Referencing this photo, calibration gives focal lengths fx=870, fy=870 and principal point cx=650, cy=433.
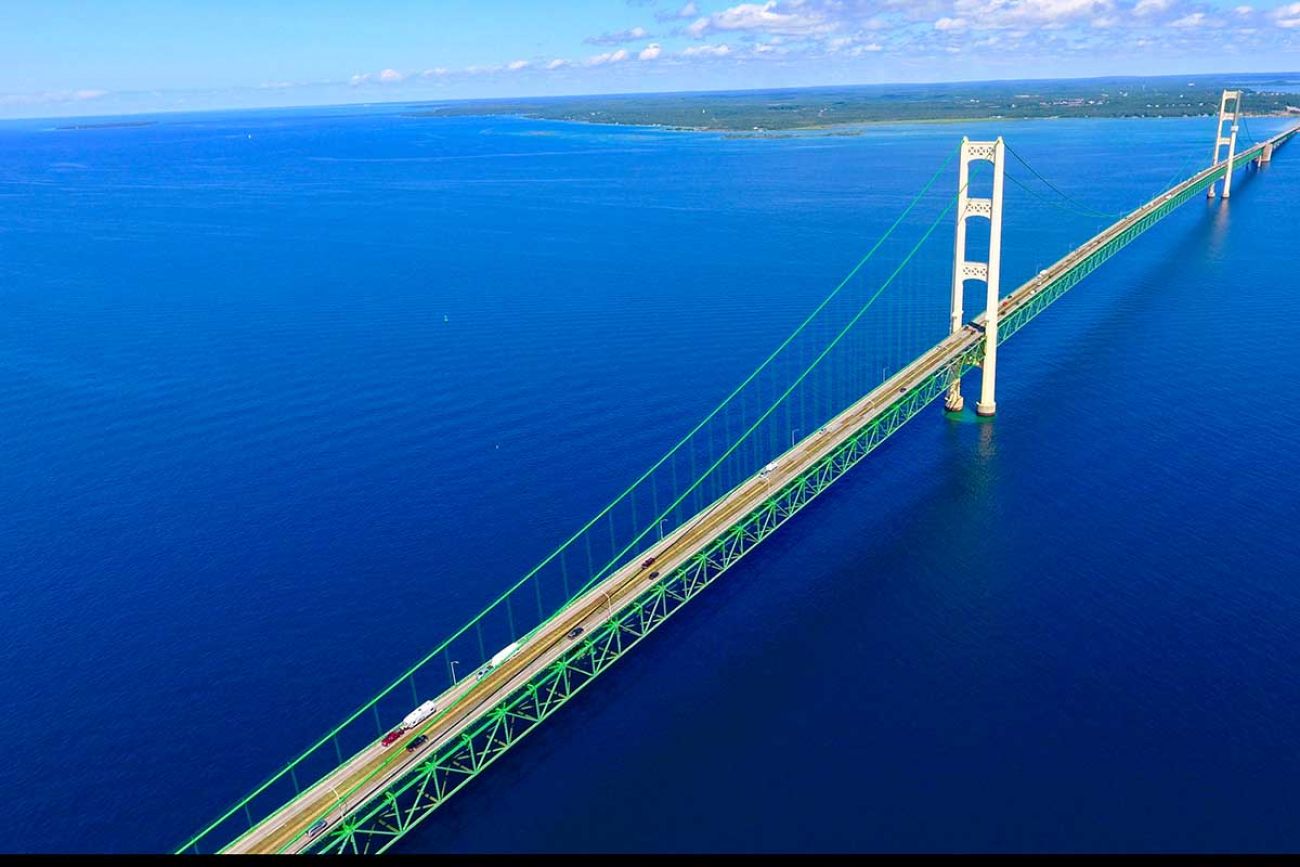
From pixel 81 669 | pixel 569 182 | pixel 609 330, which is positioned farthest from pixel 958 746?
pixel 569 182

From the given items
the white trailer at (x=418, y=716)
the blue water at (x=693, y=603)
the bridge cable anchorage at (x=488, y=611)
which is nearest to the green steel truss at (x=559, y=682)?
the blue water at (x=693, y=603)

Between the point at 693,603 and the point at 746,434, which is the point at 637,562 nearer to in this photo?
the point at 693,603

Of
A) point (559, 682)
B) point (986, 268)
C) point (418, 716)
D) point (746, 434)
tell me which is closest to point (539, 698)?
point (559, 682)

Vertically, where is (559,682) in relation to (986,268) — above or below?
below

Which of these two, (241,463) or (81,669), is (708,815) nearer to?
(81,669)

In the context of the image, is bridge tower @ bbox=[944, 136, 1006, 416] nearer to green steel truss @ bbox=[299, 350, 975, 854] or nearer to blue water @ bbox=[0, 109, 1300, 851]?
blue water @ bbox=[0, 109, 1300, 851]

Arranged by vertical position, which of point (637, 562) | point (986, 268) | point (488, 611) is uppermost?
point (986, 268)

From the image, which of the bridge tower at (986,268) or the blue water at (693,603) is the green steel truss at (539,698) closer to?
the blue water at (693,603)
